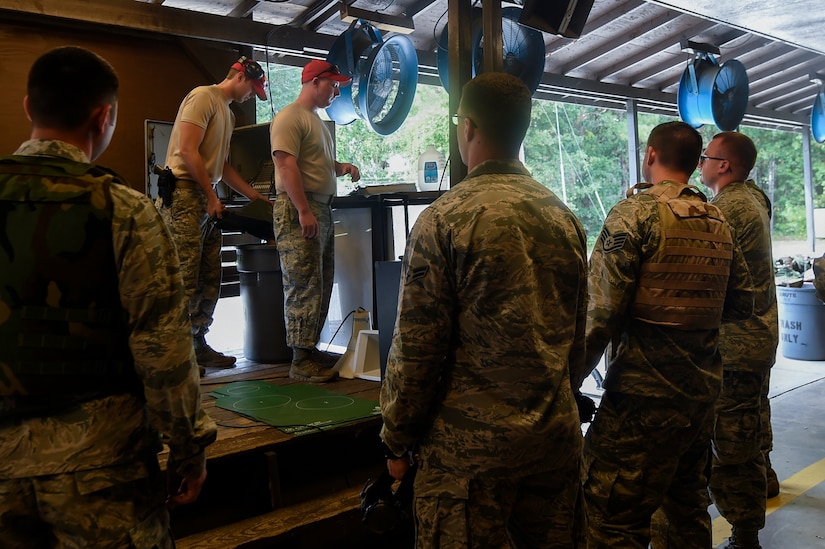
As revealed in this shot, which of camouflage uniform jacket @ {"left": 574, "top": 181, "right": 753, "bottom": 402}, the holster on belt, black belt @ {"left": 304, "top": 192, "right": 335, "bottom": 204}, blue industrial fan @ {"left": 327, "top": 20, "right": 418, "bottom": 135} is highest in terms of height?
blue industrial fan @ {"left": 327, "top": 20, "right": 418, "bottom": 135}

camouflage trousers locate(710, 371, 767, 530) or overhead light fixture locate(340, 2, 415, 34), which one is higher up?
overhead light fixture locate(340, 2, 415, 34)

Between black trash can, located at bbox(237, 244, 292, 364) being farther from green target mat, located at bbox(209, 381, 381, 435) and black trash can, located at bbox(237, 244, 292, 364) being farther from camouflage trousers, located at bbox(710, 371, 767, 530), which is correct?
camouflage trousers, located at bbox(710, 371, 767, 530)

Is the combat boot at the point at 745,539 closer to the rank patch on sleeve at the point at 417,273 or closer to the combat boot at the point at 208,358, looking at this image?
the rank patch on sleeve at the point at 417,273

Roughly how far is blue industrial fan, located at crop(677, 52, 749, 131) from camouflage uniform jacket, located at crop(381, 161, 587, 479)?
5381 mm

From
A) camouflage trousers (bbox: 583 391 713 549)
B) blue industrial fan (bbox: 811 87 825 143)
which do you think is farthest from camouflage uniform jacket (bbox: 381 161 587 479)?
blue industrial fan (bbox: 811 87 825 143)

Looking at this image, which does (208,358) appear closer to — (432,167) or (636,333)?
(432,167)

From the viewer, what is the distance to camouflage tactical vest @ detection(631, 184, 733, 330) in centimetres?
227

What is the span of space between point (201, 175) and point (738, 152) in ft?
9.24

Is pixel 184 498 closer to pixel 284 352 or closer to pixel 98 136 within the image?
pixel 98 136

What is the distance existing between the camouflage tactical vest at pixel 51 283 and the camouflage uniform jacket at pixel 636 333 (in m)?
1.54

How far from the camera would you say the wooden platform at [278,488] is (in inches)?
101

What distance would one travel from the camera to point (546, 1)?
3.28 metres

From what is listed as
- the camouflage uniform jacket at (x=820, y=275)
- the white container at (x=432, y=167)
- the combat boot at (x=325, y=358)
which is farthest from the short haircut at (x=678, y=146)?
the white container at (x=432, y=167)

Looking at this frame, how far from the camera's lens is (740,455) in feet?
9.87
